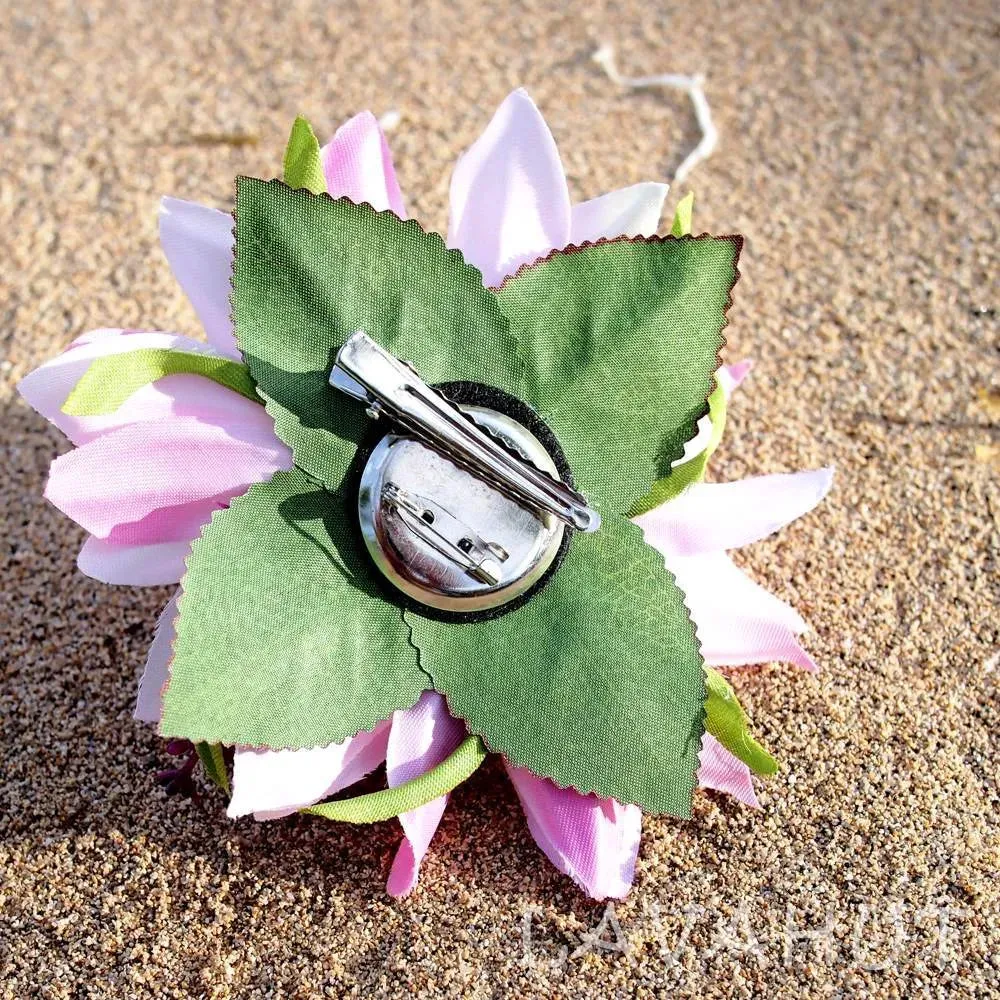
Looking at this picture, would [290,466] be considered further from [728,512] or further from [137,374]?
[728,512]

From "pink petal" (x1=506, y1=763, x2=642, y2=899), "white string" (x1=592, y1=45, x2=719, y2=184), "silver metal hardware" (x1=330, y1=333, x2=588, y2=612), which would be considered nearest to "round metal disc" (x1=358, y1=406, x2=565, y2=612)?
"silver metal hardware" (x1=330, y1=333, x2=588, y2=612)

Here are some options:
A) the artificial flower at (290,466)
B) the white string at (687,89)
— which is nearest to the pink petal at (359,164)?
the artificial flower at (290,466)

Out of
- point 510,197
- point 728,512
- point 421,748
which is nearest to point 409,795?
point 421,748

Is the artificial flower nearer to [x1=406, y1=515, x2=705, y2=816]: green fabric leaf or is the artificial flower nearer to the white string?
[x1=406, y1=515, x2=705, y2=816]: green fabric leaf

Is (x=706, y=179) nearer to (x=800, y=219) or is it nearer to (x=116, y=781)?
(x=800, y=219)

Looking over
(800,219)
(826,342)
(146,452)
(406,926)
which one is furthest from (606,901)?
(800,219)
